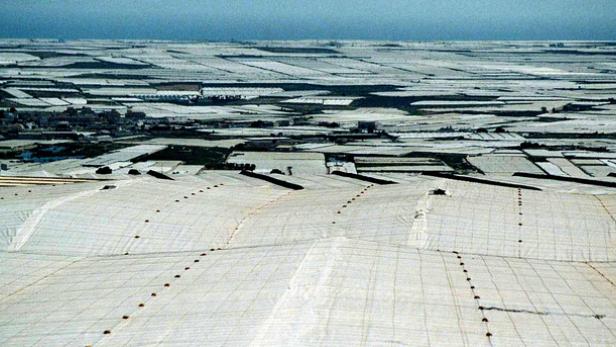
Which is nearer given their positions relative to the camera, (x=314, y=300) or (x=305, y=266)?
(x=314, y=300)

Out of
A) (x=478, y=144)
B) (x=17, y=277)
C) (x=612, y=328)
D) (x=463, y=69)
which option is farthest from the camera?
(x=463, y=69)

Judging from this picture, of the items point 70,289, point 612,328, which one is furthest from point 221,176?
point 612,328

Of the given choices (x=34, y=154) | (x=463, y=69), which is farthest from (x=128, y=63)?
(x=34, y=154)

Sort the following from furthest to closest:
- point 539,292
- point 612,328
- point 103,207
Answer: point 103,207 → point 539,292 → point 612,328

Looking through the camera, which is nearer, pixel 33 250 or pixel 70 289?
pixel 70 289

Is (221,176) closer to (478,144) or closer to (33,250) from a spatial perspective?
(33,250)

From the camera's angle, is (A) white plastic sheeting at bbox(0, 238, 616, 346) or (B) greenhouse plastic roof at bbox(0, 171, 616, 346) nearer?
(A) white plastic sheeting at bbox(0, 238, 616, 346)

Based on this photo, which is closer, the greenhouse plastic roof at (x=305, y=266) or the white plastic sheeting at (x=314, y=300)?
the white plastic sheeting at (x=314, y=300)

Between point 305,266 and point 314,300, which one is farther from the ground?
point 305,266

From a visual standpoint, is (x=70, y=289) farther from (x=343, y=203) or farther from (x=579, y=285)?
(x=579, y=285)

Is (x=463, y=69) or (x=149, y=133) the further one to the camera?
(x=463, y=69)
